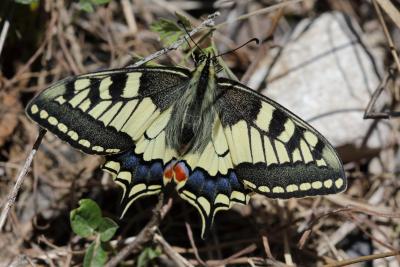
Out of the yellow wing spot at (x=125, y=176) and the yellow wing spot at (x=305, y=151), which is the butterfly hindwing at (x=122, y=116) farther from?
the yellow wing spot at (x=305, y=151)

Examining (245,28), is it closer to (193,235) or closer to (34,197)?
(193,235)

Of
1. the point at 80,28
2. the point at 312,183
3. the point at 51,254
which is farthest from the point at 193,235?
the point at 80,28

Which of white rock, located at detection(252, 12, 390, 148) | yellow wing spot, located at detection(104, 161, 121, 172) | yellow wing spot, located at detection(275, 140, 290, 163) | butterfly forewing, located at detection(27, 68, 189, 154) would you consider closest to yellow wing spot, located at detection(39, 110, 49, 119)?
butterfly forewing, located at detection(27, 68, 189, 154)

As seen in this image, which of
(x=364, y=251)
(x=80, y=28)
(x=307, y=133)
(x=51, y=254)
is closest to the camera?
(x=307, y=133)

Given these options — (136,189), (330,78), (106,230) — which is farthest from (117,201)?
(330,78)

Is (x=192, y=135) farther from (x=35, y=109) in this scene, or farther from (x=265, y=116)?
(x=35, y=109)

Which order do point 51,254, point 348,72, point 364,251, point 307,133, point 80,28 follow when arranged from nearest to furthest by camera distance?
1. point 307,133
2. point 51,254
3. point 364,251
4. point 348,72
5. point 80,28

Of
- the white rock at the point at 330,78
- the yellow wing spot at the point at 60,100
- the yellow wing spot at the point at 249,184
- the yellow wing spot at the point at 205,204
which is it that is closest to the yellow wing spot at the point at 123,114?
the yellow wing spot at the point at 60,100
